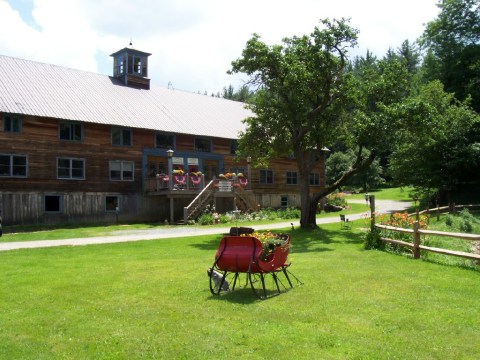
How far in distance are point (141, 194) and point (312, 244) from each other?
17.8 m

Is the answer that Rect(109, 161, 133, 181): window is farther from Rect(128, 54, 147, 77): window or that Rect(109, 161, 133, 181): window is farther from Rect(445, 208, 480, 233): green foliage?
Rect(445, 208, 480, 233): green foliage

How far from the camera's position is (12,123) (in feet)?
94.1

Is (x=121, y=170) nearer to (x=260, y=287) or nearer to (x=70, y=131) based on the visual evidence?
(x=70, y=131)

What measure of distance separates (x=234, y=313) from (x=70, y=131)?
84.6 ft

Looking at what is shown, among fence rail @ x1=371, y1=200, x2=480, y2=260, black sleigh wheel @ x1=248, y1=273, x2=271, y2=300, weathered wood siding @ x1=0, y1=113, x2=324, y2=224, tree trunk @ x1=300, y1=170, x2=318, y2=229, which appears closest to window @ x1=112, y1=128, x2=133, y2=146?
weathered wood siding @ x1=0, y1=113, x2=324, y2=224

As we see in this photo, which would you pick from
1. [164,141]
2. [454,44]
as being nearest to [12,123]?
[164,141]

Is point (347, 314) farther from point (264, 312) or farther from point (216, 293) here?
point (216, 293)

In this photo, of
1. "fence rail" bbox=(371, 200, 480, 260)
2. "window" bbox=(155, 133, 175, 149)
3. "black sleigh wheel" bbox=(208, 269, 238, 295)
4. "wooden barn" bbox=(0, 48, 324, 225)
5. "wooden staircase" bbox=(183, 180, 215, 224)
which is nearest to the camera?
"black sleigh wheel" bbox=(208, 269, 238, 295)

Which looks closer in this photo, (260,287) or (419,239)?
(260,287)

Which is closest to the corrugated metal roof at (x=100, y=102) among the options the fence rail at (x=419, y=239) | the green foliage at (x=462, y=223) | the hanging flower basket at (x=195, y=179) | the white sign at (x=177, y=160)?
the white sign at (x=177, y=160)

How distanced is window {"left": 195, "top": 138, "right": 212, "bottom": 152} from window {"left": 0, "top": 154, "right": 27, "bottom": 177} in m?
13.1

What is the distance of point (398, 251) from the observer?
16.1 meters

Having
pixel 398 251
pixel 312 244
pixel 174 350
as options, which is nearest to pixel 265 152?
pixel 312 244

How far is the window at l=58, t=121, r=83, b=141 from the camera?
30688 millimetres
